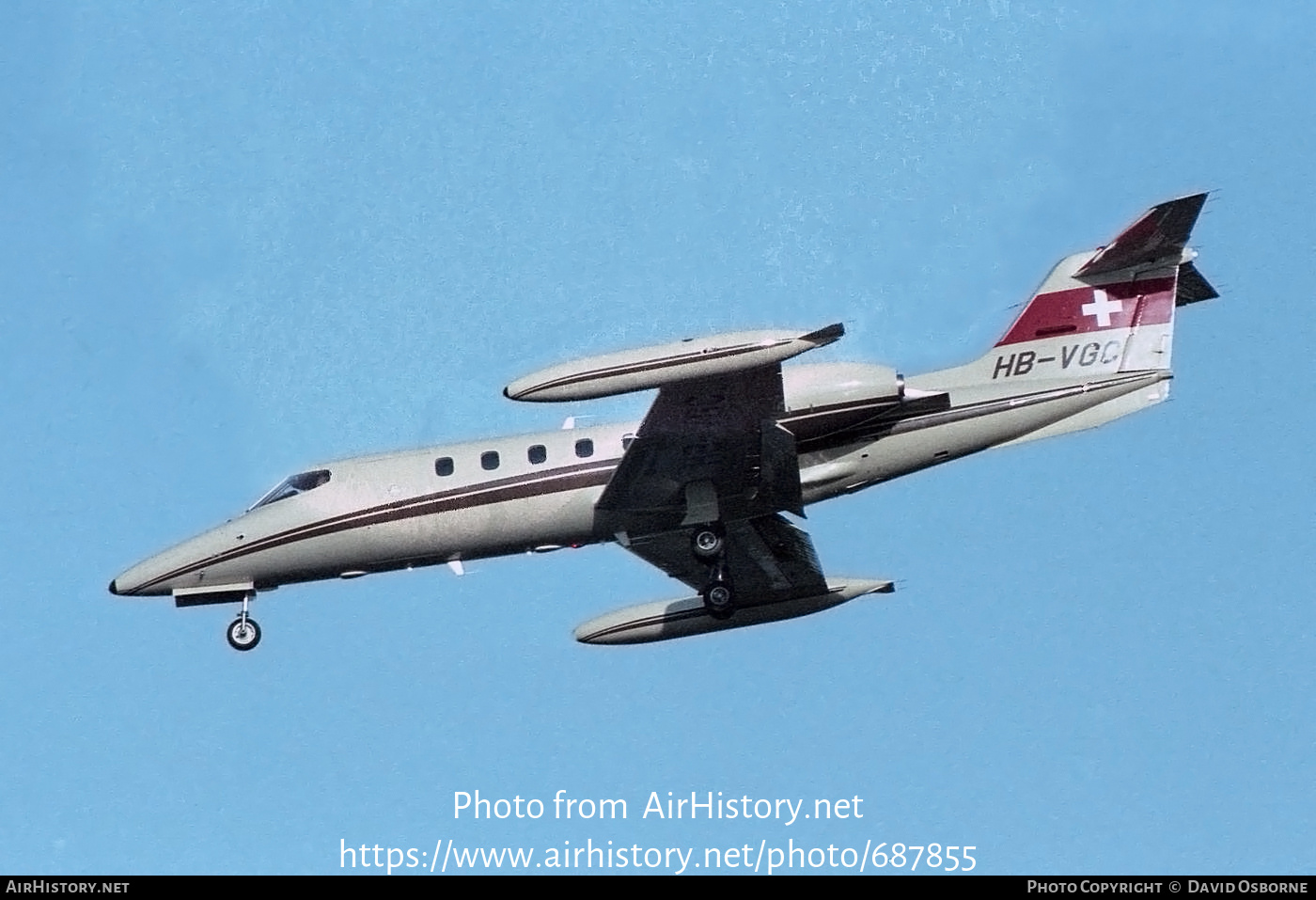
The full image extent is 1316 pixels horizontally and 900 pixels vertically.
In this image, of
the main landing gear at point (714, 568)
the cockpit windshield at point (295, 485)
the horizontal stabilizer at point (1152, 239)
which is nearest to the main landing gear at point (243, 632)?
the cockpit windshield at point (295, 485)

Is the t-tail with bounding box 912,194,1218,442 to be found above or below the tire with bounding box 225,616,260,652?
above

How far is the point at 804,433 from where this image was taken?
2756 centimetres

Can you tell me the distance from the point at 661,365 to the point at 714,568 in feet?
16.2

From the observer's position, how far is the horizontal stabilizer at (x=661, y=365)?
24.7 m

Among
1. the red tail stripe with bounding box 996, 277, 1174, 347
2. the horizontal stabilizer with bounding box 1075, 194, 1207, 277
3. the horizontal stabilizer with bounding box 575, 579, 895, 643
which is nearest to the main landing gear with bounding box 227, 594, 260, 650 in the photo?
the horizontal stabilizer with bounding box 575, 579, 895, 643

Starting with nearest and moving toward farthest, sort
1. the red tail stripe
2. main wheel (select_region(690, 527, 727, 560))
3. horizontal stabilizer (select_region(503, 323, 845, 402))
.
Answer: horizontal stabilizer (select_region(503, 323, 845, 402)), main wheel (select_region(690, 527, 727, 560)), the red tail stripe

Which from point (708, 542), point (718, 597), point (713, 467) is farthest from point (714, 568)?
point (713, 467)

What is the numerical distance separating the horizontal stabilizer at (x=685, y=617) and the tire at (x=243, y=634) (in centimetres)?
485

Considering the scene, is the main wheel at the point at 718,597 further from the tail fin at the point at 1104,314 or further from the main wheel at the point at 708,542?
the tail fin at the point at 1104,314

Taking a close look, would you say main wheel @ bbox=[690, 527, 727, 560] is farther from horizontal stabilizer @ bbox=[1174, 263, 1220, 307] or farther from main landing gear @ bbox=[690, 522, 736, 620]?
horizontal stabilizer @ bbox=[1174, 263, 1220, 307]

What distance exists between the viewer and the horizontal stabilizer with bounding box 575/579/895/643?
30.4 meters

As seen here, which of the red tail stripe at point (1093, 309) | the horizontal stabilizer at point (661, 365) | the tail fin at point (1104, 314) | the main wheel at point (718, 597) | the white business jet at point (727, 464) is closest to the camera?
the horizontal stabilizer at point (661, 365)

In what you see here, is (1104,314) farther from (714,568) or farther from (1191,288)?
(714,568)

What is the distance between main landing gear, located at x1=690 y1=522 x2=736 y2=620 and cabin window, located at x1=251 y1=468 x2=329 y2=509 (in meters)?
5.60
